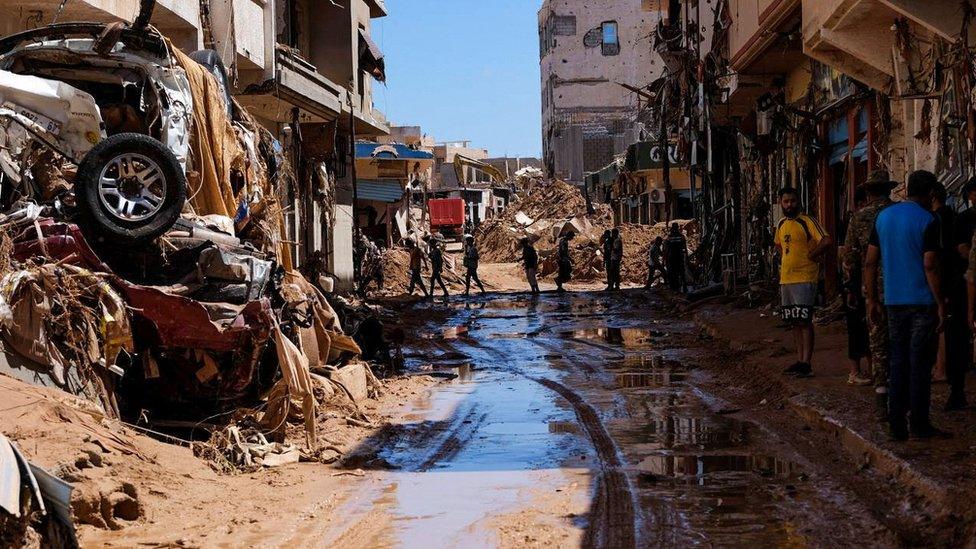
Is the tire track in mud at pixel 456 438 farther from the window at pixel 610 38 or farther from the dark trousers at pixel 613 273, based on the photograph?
the window at pixel 610 38

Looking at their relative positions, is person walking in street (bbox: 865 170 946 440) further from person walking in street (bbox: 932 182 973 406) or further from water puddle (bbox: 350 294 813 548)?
person walking in street (bbox: 932 182 973 406)

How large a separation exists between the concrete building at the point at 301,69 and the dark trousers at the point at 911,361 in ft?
29.6

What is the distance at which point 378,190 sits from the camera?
145 feet

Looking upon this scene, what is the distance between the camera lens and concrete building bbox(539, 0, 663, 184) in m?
72.9

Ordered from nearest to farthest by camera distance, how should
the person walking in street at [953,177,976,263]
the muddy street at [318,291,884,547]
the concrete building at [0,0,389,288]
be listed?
the muddy street at [318,291,884,547]
the person walking in street at [953,177,976,263]
the concrete building at [0,0,389,288]

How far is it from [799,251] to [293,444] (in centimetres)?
544

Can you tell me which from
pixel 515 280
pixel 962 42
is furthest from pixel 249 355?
pixel 515 280

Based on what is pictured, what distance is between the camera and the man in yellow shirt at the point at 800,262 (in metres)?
11.6

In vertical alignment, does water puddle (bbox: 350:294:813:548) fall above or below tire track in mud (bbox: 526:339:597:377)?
below

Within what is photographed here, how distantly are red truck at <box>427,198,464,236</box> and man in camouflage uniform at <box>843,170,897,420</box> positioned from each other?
49.3m

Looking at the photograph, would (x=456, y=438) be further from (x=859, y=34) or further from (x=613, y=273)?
(x=613, y=273)

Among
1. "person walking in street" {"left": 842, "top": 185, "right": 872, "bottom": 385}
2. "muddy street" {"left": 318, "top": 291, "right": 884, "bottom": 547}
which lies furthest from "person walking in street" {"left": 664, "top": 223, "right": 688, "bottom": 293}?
"person walking in street" {"left": 842, "top": 185, "right": 872, "bottom": 385}

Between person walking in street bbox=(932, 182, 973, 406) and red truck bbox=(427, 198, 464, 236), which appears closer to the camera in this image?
person walking in street bbox=(932, 182, 973, 406)

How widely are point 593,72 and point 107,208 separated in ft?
214
